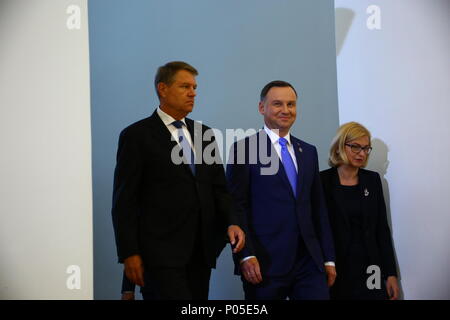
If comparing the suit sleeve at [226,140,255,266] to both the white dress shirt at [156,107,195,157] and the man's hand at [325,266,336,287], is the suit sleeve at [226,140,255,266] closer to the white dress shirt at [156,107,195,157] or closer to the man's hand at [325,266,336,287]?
the white dress shirt at [156,107,195,157]

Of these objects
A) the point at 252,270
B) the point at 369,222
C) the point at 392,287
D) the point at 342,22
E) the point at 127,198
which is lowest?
the point at 392,287

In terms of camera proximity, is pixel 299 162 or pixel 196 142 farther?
pixel 299 162

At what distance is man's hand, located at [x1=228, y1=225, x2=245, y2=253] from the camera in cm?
341

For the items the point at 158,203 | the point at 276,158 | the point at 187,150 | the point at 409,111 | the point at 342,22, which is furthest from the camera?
the point at 342,22

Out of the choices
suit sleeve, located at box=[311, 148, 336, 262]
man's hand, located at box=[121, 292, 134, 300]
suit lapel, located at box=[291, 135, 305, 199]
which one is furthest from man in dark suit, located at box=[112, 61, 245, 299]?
suit sleeve, located at box=[311, 148, 336, 262]

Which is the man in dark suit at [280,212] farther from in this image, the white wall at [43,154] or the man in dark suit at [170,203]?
the white wall at [43,154]

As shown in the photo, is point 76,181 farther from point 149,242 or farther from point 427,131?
point 427,131

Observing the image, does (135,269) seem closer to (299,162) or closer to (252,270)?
(252,270)

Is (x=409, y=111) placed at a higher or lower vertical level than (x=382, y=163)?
higher

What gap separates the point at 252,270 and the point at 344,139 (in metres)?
1.19

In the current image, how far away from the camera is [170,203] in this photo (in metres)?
3.38

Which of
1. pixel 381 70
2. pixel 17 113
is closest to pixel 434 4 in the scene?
pixel 381 70

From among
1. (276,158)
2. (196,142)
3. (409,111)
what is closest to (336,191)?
(276,158)

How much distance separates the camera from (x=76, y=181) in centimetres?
417
